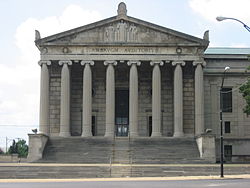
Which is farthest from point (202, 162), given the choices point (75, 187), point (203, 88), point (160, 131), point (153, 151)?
point (75, 187)

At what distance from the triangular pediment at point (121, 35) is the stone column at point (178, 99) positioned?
308 centimetres

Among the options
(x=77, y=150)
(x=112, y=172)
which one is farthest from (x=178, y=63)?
(x=112, y=172)

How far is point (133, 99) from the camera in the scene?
61906mm

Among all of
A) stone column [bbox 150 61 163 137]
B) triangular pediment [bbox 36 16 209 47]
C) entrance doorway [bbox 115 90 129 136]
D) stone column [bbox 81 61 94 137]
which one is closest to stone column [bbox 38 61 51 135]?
triangular pediment [bbox 36 16 209 47]

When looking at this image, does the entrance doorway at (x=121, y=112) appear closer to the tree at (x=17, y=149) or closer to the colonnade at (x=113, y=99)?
the colonnade at (x=113, y=99)

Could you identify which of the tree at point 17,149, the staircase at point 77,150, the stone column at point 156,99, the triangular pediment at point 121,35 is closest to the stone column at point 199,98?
the triangular pediment at point 121,35

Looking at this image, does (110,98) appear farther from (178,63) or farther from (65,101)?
(178,63)

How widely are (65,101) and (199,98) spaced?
620 inches

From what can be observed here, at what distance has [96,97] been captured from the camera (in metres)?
67.7

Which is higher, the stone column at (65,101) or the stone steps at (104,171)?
the stone column at (65,101)

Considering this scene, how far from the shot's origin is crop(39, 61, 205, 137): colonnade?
2421 inches

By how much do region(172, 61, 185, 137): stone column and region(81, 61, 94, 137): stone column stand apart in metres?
9.97

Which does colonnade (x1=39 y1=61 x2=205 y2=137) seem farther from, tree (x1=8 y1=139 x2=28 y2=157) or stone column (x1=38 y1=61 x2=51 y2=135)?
tree (x1=8 y1=139 x2=28 y2=157)

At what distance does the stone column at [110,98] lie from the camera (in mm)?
61062
